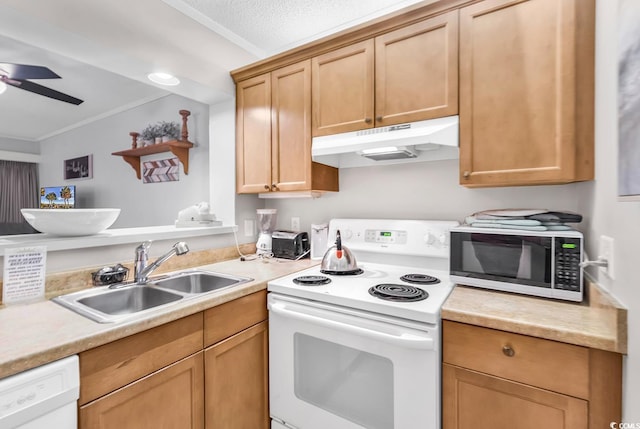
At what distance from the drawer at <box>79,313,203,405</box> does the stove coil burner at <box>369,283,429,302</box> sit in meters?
0.77

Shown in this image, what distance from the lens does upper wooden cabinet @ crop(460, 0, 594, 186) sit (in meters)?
1.17

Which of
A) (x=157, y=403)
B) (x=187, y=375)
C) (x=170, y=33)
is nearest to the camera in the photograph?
(x=157, y=403)

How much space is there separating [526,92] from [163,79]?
194 centimetres

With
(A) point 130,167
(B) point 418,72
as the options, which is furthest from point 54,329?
(A) point 130,167

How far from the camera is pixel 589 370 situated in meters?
0.89

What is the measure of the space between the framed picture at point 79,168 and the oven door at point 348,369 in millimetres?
4276

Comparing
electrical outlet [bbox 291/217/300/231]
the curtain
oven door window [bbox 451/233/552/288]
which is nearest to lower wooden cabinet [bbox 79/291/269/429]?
electrical outlet [bbox 291/217/300/231]

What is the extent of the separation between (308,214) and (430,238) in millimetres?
935

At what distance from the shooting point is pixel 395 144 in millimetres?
1489

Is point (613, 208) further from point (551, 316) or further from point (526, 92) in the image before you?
point (526, 92)

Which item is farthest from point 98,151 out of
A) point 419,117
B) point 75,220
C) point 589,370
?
point 589,370

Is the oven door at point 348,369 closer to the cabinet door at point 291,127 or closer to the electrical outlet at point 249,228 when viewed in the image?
the cabinet door at point 291,127

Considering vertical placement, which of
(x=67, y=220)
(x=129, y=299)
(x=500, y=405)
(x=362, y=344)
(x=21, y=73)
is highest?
(x=21, y=73)

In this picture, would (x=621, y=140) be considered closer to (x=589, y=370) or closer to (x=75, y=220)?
(x=589, y=370)
